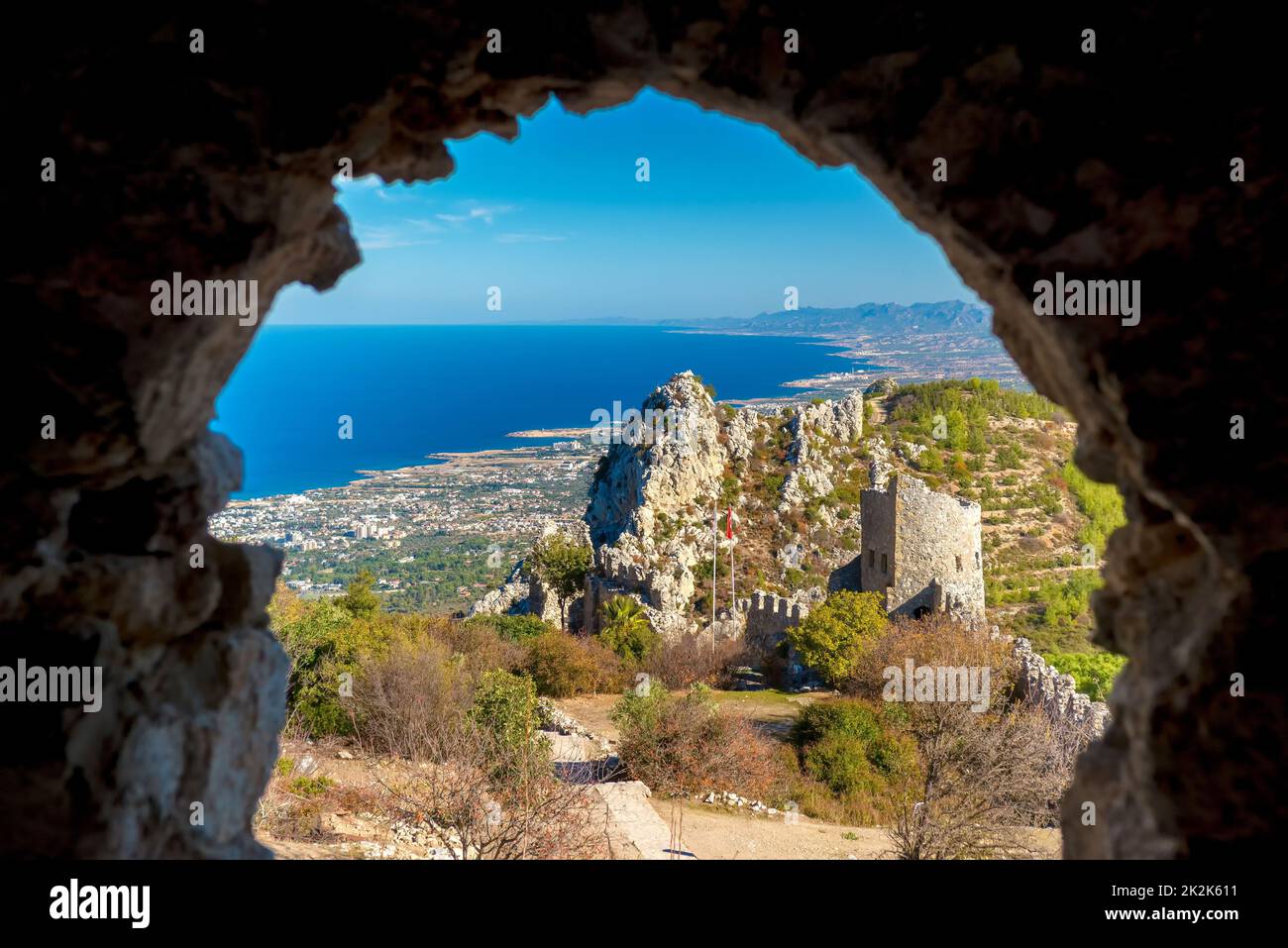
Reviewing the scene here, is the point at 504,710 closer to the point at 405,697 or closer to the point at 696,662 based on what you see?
the point at 405,697

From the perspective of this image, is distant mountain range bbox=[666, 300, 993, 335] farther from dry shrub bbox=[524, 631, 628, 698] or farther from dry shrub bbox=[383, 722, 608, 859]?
dry shrub bbox=[383, 722, 608, 859]

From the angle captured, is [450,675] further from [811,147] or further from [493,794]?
[811,147]

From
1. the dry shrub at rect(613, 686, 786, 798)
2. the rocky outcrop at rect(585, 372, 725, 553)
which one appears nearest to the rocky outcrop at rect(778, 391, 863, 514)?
the rocky outcrop at rect(585, 372, 725, 553)

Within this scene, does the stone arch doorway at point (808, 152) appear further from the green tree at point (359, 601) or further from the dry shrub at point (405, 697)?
the green tree at point (359, 601)

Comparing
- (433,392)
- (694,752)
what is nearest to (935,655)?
(694,752)

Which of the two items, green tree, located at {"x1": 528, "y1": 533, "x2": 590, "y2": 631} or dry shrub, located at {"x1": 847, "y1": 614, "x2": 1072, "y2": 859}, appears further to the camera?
green tree, located at {"x1": 528, "y1": 533, "x2": 590, "y2": 631}

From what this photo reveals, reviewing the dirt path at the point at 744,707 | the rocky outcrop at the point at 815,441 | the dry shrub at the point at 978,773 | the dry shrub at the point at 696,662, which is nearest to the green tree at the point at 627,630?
the dry shrub at the point at 696,662
